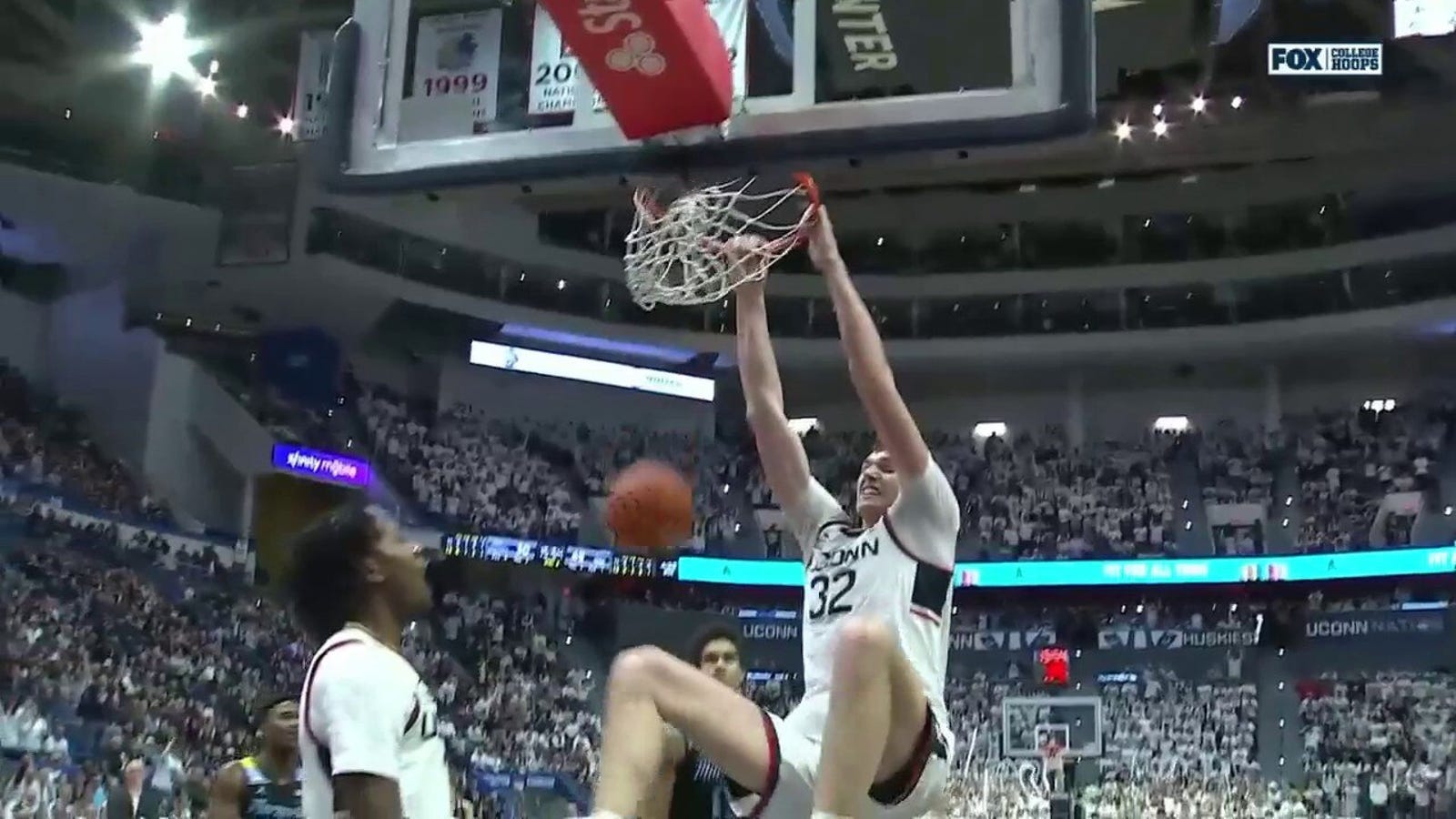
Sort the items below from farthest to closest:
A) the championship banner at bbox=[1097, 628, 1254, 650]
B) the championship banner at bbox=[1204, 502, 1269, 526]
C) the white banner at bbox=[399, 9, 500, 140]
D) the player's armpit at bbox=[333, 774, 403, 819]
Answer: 1. the championship banner at bbox=[1204, 502, 1269, 526]
2. the championship banner at bbox=[1097, 628, 1254, 650]
3. the white banner at bbox=[399, 9, 500, 140]
4. the player's armpit at bbox=[333, 774, 403, 819]

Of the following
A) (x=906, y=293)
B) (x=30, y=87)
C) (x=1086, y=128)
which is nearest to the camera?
(x=1086, y=128)

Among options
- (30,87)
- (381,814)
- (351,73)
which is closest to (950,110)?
(351,73)

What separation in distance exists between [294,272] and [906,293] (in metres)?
10.5

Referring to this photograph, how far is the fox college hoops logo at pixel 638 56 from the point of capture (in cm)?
430

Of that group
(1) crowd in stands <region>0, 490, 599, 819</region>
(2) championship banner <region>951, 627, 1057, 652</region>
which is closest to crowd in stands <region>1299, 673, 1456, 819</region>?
(2) championship banner <region>951, 627, 1057, 652</region>

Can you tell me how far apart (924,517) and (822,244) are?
0.74 m

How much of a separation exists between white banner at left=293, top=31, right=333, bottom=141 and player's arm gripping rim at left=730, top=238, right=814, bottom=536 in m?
9.28

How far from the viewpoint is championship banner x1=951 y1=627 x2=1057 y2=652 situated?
2302cm

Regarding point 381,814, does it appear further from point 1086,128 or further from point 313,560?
point 1086,128

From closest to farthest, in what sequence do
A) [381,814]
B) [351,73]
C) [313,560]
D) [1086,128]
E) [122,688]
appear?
[381,814] → [313,560] → [1086,128] → [351,73] → [122,688]

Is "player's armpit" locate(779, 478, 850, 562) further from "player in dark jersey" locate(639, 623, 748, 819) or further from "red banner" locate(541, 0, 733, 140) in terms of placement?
"red banner" locate(541, 0, 733, 140)

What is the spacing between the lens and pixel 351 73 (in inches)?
200

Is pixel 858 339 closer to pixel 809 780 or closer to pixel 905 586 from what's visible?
pixel 905 586

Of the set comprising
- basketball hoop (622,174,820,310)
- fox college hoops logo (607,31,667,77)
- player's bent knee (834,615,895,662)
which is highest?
fox college hoops logo (607,31,667,77)
